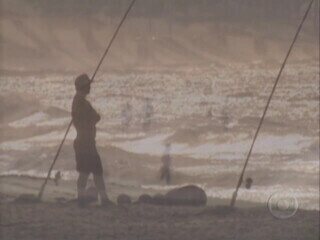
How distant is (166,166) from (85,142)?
37cm

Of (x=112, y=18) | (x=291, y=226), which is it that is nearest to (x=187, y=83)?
(x=112, y=18)

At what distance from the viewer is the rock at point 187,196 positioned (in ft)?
16.4

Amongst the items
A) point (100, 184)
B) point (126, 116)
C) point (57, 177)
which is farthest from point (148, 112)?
point (57, 177)

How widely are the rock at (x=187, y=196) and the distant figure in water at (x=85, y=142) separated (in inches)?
10.6

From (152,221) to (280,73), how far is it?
2.89 feet

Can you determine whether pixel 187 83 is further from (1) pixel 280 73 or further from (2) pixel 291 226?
(2) pixel 291 226

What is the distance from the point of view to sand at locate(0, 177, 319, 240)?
4809 millimetres

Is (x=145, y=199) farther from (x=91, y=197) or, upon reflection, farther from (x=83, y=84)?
(x=83, y=84)

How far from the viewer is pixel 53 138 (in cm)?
490

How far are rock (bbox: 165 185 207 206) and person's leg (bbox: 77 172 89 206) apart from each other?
13.8 inches

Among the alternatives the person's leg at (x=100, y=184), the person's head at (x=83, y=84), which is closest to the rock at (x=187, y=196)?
the person's leg at (x=100, y=184)

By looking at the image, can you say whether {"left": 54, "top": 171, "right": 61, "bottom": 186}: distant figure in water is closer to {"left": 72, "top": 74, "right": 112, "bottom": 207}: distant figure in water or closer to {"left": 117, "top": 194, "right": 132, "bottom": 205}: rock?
{"left": 72, "top": 74, "right": 112, "bottom": 207}: distant figure in water

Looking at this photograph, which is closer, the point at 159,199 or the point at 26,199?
the point at 26,199

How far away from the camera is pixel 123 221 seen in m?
4.91
